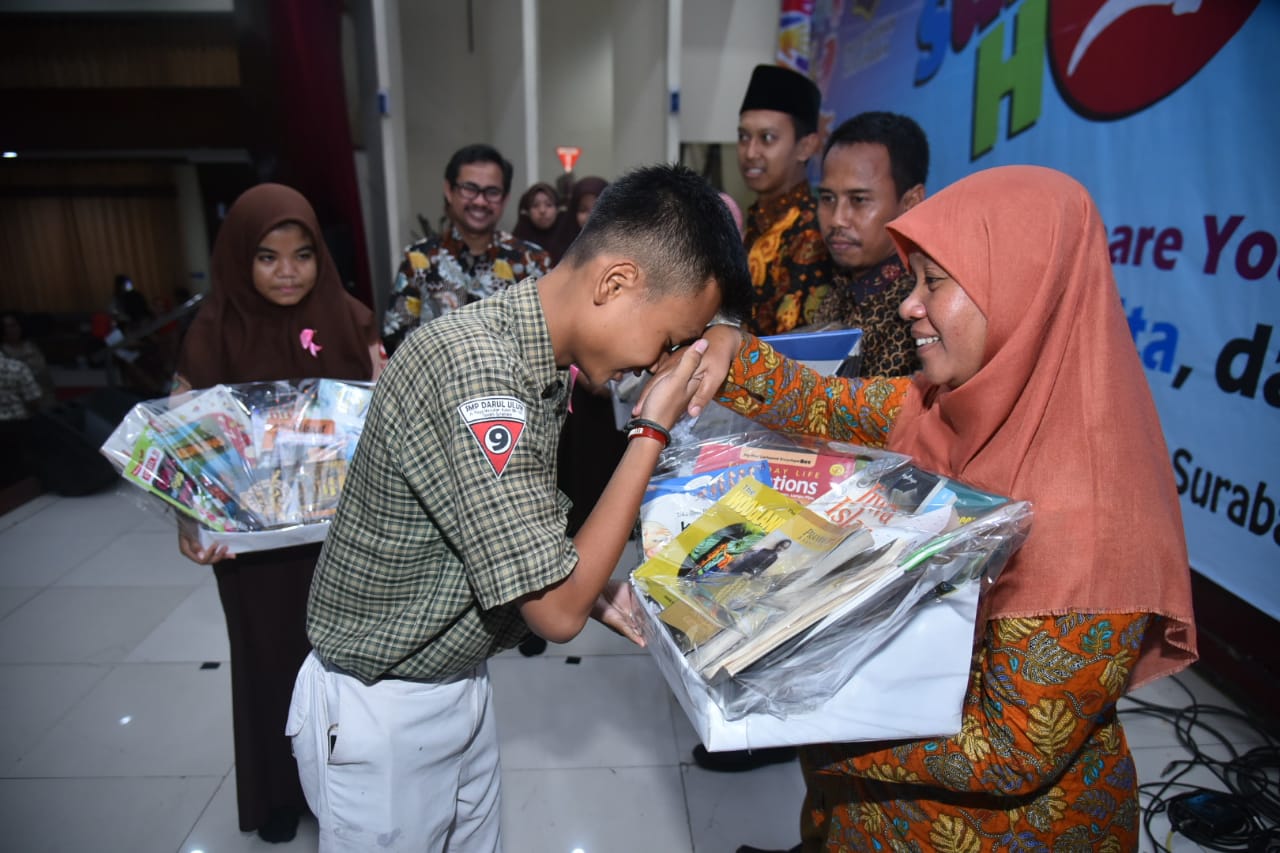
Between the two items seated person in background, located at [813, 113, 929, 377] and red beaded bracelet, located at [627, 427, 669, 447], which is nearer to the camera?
red beaded bracelet, located at [627, 427, 669, 447]

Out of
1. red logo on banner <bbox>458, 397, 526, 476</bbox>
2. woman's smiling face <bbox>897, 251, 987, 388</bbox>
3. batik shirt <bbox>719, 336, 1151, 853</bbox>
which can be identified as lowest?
batik shirt <bbox>719, 336, 1151, 853</bbox>

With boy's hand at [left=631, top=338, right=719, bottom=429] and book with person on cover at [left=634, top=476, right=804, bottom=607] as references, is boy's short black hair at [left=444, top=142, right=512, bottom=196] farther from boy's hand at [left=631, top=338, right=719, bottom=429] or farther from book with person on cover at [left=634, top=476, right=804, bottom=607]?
book with person on cover at [left=634, top=476, right=804, bottom=607]

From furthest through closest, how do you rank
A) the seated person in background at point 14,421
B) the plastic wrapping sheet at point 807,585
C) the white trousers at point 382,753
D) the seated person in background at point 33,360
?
1. the seated person in background at point 33,360
2. the seated person in background at point 14,421
3. the white trousers at point 382,753
4. the plastic wrapping sheet at point 807,585

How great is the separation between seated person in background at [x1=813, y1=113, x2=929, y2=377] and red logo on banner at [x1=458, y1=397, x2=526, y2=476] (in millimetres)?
1126

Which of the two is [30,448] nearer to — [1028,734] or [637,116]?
[637,116]

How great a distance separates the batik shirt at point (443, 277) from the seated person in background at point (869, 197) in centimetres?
119

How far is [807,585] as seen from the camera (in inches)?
29.3

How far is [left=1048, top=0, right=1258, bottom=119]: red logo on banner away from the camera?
213 cm

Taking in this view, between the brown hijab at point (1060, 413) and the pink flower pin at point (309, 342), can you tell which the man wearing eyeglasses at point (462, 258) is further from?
the brown hijab at point (1060, 413)

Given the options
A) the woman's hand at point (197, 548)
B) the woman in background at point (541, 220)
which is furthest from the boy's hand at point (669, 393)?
the woman in background at point (541, 220)

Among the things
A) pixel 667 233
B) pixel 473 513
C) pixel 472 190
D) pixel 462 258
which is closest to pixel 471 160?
pixel 472 190

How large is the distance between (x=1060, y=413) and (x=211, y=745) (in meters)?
2.44

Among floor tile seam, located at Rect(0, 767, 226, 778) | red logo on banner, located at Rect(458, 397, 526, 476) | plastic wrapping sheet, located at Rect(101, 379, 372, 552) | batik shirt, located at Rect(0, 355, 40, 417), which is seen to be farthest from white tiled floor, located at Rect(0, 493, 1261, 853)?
batik shirt, located at Rect(0, 355, 40, 417)

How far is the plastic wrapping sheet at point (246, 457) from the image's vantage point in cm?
139
